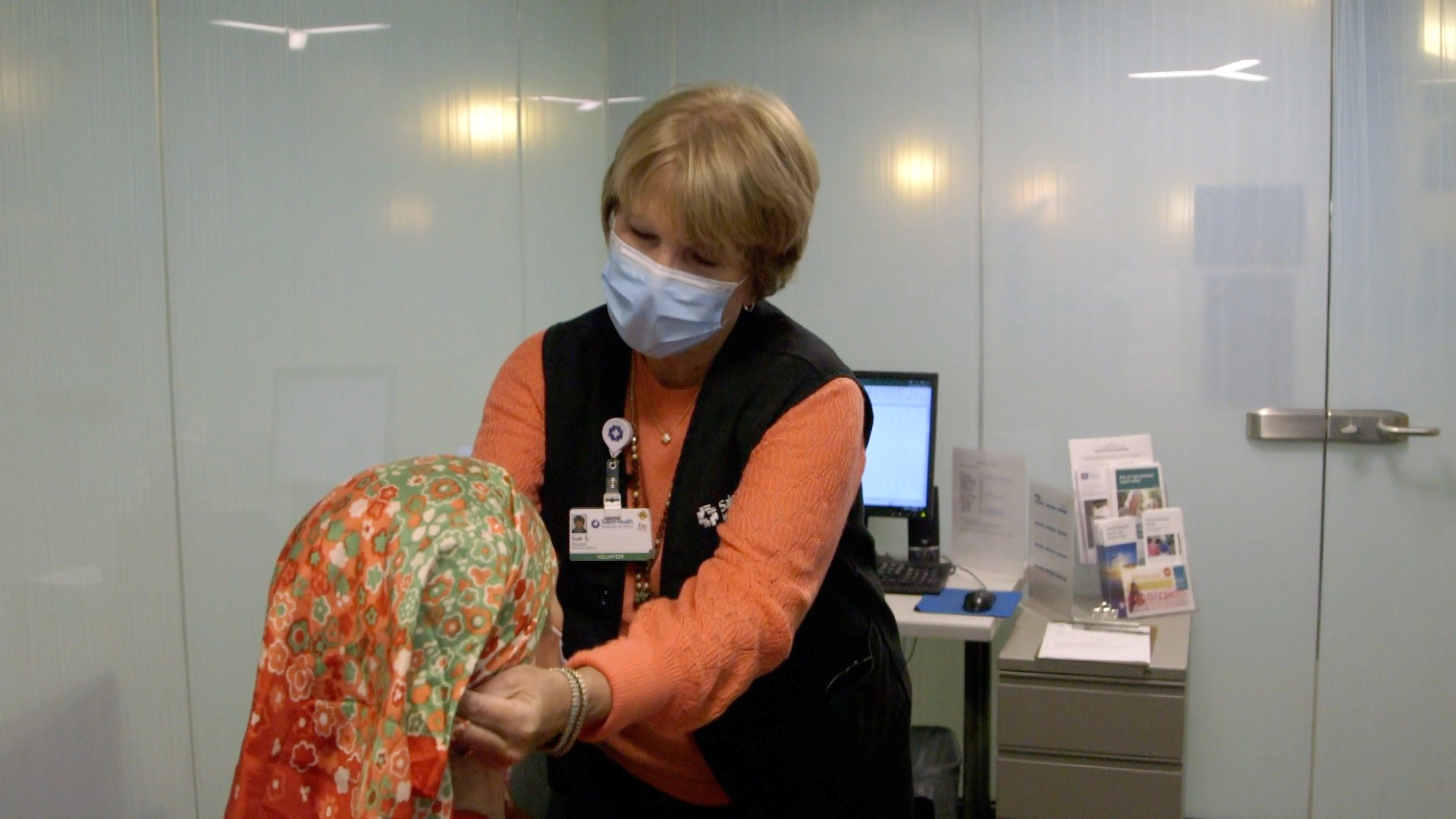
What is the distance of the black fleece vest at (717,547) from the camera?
130 centimetres

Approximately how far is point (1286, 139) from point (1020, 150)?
0.68 meters

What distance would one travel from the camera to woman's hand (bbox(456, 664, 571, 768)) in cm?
103

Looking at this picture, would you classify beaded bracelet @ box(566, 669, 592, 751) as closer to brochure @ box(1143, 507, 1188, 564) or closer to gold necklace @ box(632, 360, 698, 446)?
gold necklace @ box(632, 360, 698, 446)

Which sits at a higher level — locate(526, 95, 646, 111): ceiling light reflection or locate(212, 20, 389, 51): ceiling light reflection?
locate(526, 95, 646, 111): ceiling light reflection

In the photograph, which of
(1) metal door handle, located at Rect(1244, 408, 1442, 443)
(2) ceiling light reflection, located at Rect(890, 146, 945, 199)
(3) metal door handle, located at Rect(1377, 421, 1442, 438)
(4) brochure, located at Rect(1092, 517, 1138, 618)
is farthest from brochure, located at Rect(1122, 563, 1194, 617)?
(2) ceiling light reflection, located at Rect(890, 146, 945, 199)

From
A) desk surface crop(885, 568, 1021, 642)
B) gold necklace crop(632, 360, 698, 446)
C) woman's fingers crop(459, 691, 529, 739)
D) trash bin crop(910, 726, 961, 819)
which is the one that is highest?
gold necklace crop(632, 360, 698, 446)

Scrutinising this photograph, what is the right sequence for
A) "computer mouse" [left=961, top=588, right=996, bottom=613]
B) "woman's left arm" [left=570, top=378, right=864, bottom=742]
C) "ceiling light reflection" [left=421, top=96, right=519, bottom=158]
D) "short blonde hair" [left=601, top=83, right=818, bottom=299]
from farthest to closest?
1. "computer mouse" [left=961, top=588, right=996, bottom=613]
2. "ceiling light reflection" [left=421, top=96, right=519, bottom=158]
3. "short blonde hair" [left=601, top=83, right=818, bottom=299]
4. "woman's left arm" [left=570, top=378, right=864, bottom=742]

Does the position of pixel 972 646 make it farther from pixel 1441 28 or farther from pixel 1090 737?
pixel 1441 28

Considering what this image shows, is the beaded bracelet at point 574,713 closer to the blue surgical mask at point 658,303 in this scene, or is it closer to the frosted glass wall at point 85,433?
the blue surgical mask at point 658,303

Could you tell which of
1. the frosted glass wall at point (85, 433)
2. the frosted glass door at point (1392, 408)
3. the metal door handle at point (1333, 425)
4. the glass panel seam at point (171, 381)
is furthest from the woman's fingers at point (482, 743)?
the frosted glass door at point (1392, 408)

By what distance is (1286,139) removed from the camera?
3283mm

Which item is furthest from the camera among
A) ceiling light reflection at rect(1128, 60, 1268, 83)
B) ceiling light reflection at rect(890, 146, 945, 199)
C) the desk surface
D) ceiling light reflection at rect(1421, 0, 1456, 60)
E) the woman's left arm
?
ceiling light reflection at rect(890, 146, 945, 199)

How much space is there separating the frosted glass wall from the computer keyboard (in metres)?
1.67

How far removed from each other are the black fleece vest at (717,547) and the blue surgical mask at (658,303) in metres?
0.06
